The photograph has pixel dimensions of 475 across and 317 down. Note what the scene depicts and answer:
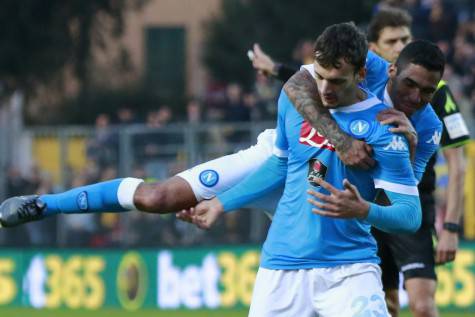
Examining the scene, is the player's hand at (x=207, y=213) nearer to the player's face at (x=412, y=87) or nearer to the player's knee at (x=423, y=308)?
the player's face at (x=412, y=87)

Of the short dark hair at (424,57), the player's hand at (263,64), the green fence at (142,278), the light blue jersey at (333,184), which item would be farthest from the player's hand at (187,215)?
the green fence at (142,278)

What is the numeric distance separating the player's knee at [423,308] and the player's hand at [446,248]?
0.34 meters

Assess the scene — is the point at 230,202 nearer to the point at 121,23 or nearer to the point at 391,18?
the point at 391,18

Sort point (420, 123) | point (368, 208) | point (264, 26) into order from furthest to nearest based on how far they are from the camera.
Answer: point (264, 26)
point (420, 123)
point (368, 208)

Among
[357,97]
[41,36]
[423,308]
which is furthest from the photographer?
[41,36]

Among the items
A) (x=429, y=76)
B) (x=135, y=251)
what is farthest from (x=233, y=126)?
(x=429, y=76)

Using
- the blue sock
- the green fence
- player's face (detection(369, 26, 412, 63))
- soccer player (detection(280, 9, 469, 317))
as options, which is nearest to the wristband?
soccer player (detection(280, 9, 469, 317))

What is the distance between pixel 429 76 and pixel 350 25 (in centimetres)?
69

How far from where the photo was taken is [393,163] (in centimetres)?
669

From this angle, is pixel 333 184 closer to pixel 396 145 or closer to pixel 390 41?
pixel 396 145

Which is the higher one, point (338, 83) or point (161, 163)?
point (161, 163)

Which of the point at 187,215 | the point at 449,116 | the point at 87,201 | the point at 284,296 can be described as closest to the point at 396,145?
the point at 284,296

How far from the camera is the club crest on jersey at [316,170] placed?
679 centimetres

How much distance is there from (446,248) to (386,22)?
161cm
